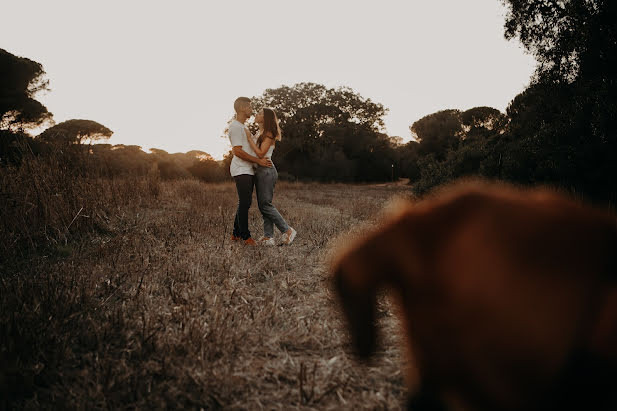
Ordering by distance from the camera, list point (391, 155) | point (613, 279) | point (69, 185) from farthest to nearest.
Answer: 1. point (391, 155)
2. point (69, 185)
3. point (613, 279)

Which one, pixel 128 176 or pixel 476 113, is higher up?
pixel 476 113

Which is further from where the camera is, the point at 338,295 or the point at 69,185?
the point at 69,185

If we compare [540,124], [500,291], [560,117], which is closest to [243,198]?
[500,291]

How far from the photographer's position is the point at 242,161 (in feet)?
14.3

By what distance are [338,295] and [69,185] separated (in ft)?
15.7

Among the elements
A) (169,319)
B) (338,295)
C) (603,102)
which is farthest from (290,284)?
(603,102)

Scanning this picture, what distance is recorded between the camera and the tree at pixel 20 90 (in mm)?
19500

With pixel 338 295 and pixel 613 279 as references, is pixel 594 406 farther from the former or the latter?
pixel 338 295

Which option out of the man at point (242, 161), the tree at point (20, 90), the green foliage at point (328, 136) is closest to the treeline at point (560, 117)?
the man at point (242, 161)

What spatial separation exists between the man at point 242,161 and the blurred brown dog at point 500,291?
369 cm

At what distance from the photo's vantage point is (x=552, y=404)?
29.4 inches

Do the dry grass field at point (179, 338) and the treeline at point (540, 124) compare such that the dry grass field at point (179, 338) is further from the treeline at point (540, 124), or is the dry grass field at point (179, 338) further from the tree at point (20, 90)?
the tree at point (20, 90)

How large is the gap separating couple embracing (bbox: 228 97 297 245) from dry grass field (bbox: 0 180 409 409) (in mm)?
1165

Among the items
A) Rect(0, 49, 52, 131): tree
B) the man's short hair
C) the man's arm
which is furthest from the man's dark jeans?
Rect(0, 49, 52, 131): tree
